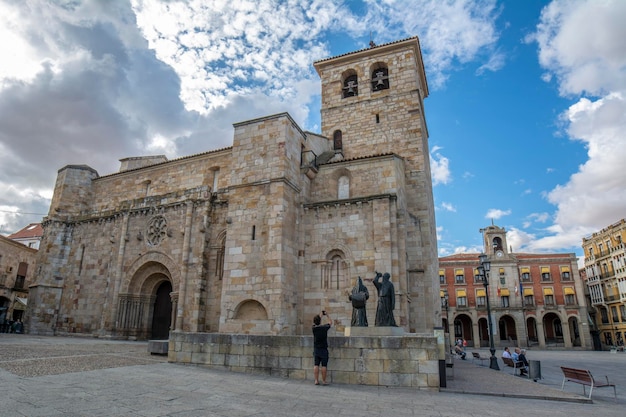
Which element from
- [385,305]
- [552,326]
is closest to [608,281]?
[552,326]

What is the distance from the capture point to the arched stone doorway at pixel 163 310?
20375 millimetres

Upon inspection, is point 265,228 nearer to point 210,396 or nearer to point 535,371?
point 210,396

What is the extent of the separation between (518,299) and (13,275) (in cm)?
4965

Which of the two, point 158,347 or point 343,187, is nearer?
point 158,347

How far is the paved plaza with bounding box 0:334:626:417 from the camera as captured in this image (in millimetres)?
5535

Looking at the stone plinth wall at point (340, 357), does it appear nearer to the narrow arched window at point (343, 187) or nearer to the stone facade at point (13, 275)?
→ the narrow arched window at point (343, 187)

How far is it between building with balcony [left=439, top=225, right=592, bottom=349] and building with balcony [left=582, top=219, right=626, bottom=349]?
138 inches

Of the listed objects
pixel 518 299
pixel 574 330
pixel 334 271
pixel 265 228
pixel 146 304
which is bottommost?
pixel 574 330

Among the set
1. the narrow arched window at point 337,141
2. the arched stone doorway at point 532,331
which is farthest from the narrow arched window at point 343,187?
the arched stone doorway at point 532,331

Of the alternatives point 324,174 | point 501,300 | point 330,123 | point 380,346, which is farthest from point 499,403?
point 501,300

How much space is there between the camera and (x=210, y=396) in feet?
21.6

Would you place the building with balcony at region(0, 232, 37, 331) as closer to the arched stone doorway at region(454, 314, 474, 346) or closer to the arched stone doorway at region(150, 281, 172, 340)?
the arched stone doorway at region(150, 281, 172, 340)

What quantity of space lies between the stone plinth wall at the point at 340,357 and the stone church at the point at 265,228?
4516 millimetres

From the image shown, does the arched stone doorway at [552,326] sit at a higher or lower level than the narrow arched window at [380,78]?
lower
